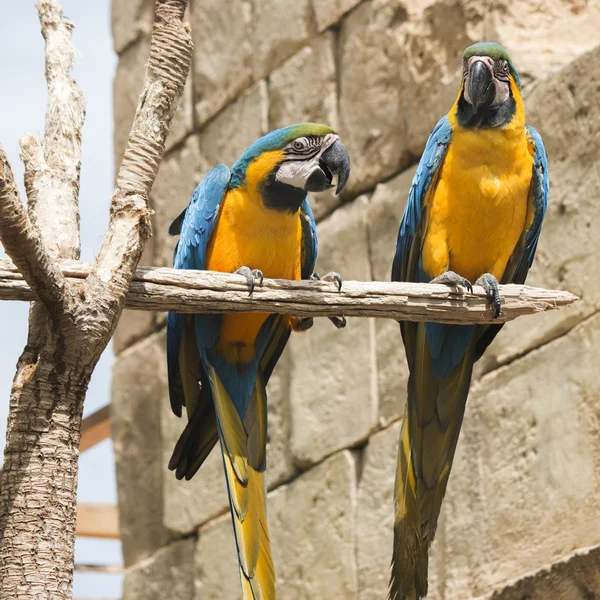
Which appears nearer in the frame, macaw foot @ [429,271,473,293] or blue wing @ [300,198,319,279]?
macaw foot @ [429,271,473,293]

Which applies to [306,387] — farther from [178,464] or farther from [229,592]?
[178,464]

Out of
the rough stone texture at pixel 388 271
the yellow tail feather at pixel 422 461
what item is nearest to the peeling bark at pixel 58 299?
the yellow tail feather at pixel 422 461

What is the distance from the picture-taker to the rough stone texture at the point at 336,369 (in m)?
5.86

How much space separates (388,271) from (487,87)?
6.30ft

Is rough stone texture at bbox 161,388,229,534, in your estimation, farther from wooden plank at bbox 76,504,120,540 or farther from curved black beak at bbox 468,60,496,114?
curved black beak at bbox 468,60,496,114

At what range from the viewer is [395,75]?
238 inches

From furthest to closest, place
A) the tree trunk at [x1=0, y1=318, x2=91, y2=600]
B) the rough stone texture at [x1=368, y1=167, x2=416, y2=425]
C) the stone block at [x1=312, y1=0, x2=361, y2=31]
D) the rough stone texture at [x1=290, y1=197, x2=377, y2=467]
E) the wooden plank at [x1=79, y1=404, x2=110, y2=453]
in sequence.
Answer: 1. the wooden plank at [x1=79, y1=404, x2=110, y2=453]
2. the stone block at [x1=312, y1=0, x2=361, y2=31]
3. the rough stone texture at [x1=290, y1=197, x2=377, y2=467]
4. the rough stone texture at [x1=368, y1=167, x2=416, y2=425]
5. the tree trunk at [x1=0, y1=318, x2=91, y2=600]

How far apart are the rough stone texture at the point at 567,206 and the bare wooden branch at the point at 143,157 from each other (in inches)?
83.8

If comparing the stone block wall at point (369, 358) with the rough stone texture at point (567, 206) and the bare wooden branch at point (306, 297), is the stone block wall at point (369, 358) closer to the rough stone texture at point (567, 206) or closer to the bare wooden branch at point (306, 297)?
the rough stone texture at point (567, 206)

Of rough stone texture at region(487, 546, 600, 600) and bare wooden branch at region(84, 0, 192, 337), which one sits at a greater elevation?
bare wooden branch at region(84, 0, 192, 337)

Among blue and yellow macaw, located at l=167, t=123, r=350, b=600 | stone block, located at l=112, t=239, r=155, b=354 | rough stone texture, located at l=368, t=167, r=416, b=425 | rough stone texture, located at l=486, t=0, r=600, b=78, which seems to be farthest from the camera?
stone block, located at l=112, t=239, r=155, b=354

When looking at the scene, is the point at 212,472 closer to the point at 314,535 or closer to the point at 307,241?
the point at 314,535

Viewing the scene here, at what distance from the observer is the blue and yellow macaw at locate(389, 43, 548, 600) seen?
396cm

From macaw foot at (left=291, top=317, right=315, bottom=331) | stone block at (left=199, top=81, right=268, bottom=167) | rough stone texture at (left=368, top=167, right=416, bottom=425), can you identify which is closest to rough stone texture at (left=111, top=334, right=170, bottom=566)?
stone block at (left=199, top=81, right=268, bottom=167)
